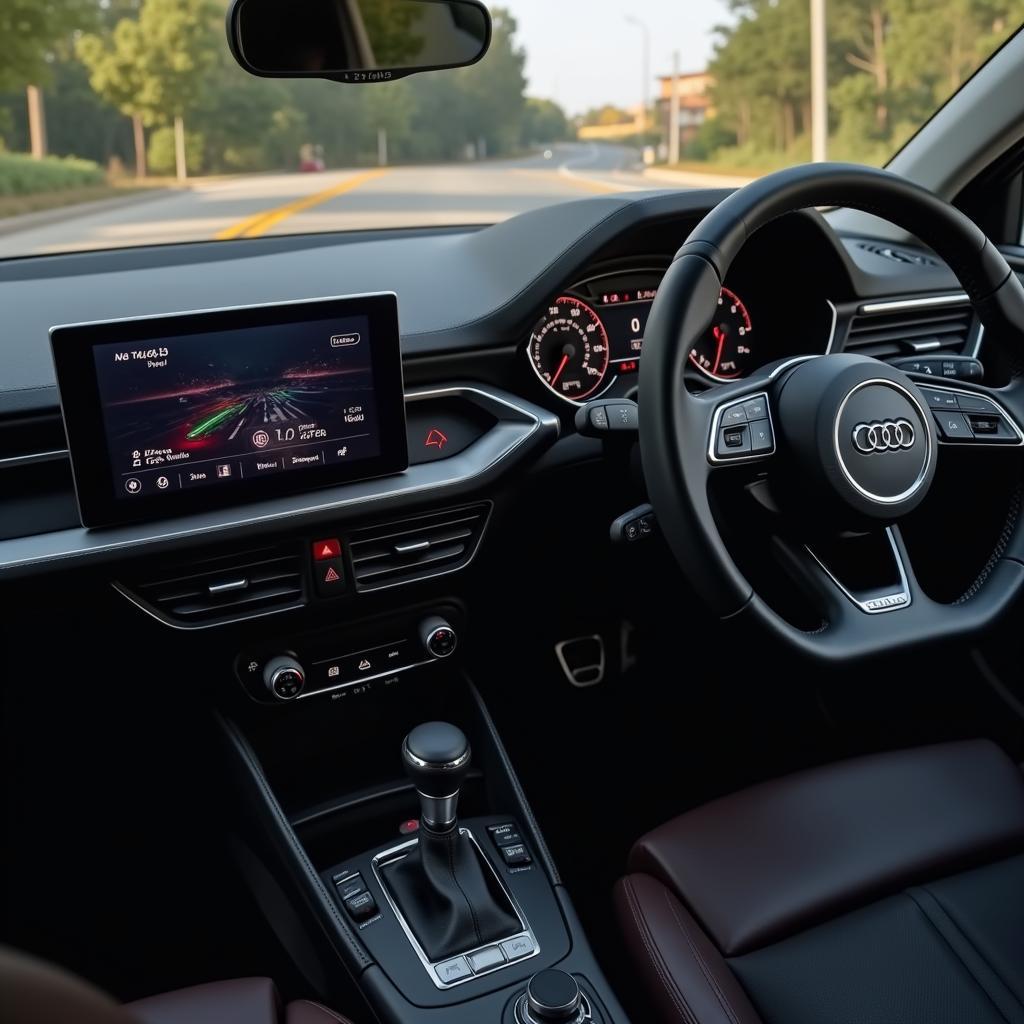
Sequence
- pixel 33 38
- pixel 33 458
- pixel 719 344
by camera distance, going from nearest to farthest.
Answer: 1. pixel 33 458
2. pixel 719 344
3. pixel 33 38

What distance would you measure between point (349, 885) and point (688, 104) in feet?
16.6

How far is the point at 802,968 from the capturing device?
1.75 m

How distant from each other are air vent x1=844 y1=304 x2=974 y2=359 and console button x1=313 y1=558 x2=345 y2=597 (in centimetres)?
123

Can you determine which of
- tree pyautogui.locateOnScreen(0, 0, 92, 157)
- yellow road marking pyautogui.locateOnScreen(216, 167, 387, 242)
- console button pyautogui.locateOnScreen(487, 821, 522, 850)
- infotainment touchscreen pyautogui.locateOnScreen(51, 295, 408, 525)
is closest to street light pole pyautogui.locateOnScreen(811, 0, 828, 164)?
yellow road marking pyautogui.locateOnScreen(216, 167, 387, 242)

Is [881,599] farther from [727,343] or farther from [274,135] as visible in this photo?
[274,135]

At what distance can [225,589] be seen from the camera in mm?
2080

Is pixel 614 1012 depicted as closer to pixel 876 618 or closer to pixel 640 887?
pixel 640 887

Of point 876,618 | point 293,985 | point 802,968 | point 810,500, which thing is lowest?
point 293,985

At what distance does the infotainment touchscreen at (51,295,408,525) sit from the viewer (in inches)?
72.2

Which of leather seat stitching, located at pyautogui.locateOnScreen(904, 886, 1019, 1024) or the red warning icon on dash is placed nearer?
leather seat stitching, located at pyautogui.locateOnScreen(904, 886, 1019, 1024)

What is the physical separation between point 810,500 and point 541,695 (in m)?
1.14

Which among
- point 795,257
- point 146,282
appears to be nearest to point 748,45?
point 795,257

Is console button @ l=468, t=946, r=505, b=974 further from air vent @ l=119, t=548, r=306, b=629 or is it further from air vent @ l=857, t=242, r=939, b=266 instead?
air vent @ l=857, t=242, r=939, b=266

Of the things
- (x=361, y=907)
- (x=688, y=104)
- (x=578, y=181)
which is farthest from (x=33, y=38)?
(x=688, y=104)
